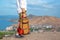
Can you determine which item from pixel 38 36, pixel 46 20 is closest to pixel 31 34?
pixel 38 36

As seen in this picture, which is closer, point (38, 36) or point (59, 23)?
point (38, 36)

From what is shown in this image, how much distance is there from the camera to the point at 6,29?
521 cm

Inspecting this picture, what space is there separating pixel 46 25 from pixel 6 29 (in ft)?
2.81

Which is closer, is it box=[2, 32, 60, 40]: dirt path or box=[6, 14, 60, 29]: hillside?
box=[2, 32, 60, 40]: dirt path

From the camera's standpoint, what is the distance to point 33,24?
532 cm

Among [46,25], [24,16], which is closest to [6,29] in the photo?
[24,16]

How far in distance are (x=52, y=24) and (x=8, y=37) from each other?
38.9 inches

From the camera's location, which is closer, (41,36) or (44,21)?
(41,36)

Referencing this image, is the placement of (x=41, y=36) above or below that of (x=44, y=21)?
below

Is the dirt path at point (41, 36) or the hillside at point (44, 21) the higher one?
the hillside at point (44, 21)

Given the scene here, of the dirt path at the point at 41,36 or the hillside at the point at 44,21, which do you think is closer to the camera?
the dirt path at the point at 41,36

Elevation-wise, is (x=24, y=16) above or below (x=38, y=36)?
above

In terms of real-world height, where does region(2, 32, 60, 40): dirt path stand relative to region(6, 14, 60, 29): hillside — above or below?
below

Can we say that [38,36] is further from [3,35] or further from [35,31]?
[3,35]
